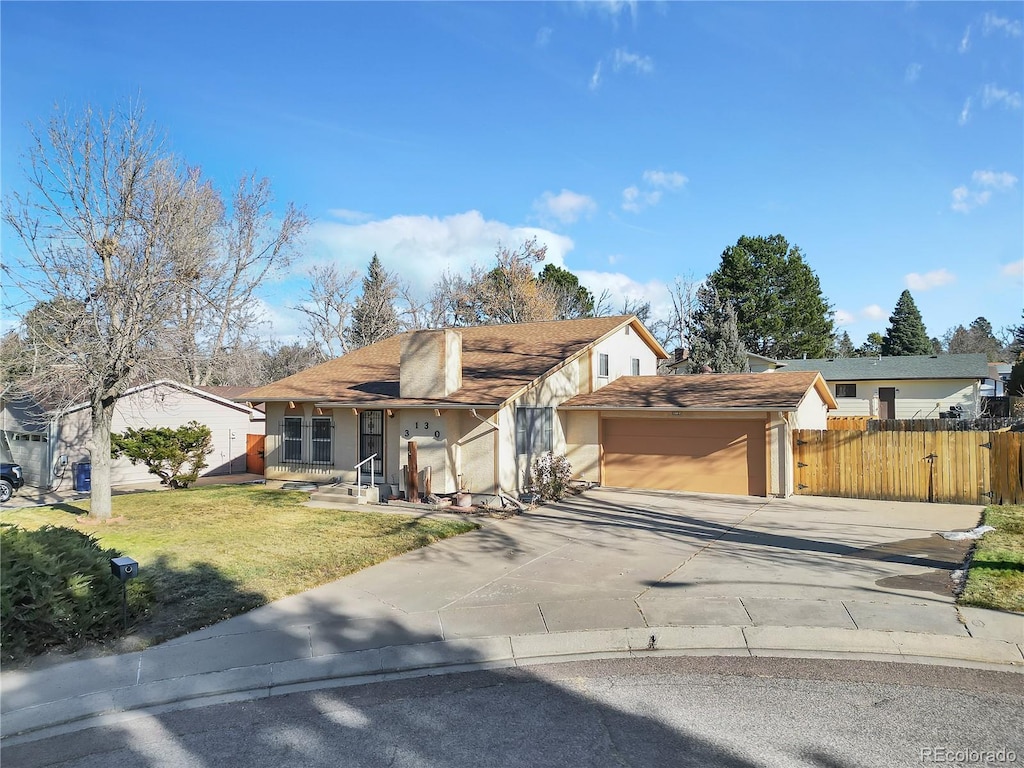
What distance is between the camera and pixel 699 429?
17.0 metres

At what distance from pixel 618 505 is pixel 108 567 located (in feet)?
35.7

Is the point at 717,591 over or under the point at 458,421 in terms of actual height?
under

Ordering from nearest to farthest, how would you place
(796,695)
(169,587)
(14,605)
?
(796,695) → (14,605) → (169,587)

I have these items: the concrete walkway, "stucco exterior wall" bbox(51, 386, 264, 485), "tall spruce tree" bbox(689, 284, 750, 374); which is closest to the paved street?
the concrete walkway

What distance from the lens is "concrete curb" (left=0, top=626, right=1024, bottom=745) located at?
549 cm

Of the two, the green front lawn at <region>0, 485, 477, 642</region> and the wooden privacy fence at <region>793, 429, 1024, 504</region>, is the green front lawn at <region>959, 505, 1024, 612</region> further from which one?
the green front lawn at <region>0, 485, 477, 642</region>

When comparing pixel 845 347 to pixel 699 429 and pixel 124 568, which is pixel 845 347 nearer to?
pixel 699 429

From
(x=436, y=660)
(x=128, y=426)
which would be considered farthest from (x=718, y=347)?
(x=436, y=660)

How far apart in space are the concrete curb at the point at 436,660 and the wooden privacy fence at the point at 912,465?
10.2 meters

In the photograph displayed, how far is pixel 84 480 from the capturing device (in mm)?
21031

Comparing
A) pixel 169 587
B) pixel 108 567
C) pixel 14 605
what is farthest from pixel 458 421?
pixel 14 605

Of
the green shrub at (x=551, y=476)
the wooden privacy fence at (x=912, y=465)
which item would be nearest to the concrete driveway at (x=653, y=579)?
the wooden privacy fence at (x=912, y=465)

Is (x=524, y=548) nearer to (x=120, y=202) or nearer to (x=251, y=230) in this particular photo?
(x=120, y=202)

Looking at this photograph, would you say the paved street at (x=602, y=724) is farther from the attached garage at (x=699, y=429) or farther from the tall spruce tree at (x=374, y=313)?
the tall spruce tree at (x=374, y=313)
